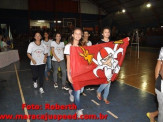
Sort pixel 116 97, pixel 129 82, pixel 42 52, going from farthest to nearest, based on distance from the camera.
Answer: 1. pixel 129 82
2. pixel 42 52
3. pixel 116 97

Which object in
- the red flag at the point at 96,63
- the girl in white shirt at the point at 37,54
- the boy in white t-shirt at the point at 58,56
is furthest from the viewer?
the boy in white t-shirt at the point at 58,56

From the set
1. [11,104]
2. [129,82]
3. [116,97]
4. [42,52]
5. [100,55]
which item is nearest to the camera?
[100,55]

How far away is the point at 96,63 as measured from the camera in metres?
3.49

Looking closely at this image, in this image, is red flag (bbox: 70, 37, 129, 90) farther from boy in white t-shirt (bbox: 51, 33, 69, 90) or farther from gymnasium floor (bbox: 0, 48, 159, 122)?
boy in white t-shirt (bbox: 51, 33, 69, 90)

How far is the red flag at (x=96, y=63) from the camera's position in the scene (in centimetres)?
317

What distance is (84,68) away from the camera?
3.32 meters

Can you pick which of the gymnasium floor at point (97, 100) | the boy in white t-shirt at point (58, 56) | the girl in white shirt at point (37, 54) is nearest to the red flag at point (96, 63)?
the gymnasium floor at point (97, 100)

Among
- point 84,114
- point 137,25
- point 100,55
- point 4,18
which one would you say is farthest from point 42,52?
point 137,25

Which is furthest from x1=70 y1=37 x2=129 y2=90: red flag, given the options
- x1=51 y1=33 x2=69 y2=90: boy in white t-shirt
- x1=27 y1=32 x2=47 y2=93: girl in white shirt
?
x1=27 y1=32 x2=47 y2=93: girl in white shirt

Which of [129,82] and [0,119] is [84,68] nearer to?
[0,119]

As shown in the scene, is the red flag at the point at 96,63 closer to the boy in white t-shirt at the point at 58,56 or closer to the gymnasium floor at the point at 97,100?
the gymnasium floor at the point at 97,100

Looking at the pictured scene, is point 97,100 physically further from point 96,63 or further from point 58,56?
point 58,56

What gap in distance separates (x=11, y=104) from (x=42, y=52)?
1534 mm

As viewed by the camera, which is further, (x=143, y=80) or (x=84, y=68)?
(x=143, y=80)
